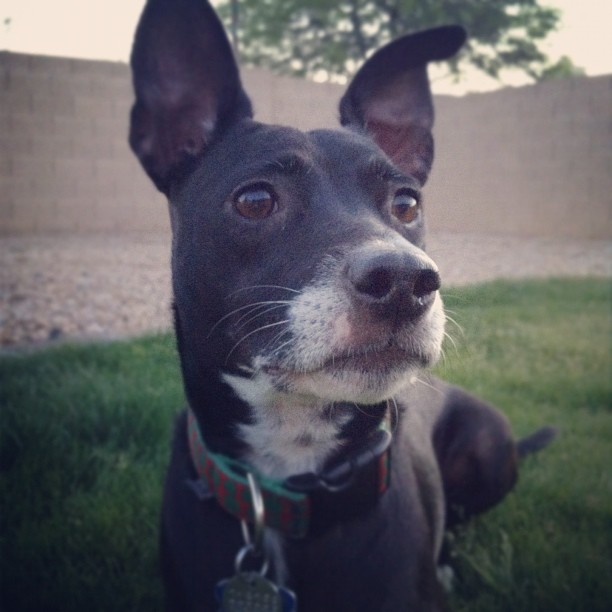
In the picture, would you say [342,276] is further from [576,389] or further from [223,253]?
[576,389]

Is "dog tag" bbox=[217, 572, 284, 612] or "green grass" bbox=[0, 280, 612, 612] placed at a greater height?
"dog tag" bbox=[217, 572, 284, 612]

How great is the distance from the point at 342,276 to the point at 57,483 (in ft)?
7.01

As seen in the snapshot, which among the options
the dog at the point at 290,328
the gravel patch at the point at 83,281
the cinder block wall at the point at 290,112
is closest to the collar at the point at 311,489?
the dog at the point at 290,328

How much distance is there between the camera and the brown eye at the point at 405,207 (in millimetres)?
1625

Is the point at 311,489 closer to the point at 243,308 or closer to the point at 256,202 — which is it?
the point at 243,308

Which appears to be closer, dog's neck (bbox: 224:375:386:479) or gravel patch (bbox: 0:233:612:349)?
dog's neck (bbox: 224:375:386:479)

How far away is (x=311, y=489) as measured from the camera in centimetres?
157

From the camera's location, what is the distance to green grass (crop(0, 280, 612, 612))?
219cm

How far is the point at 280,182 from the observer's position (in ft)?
4.92

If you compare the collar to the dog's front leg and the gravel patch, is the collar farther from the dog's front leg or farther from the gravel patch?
the gravel patch

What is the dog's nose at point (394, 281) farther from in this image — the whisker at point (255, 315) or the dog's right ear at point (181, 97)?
the dog's right ear at point (181, 97)

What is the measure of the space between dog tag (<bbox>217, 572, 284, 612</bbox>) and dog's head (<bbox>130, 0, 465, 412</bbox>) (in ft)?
1.67

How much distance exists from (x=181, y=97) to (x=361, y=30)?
875cm

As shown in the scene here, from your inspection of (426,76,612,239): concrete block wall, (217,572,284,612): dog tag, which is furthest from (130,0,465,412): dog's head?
(426,76,612,239): concrete block wall
